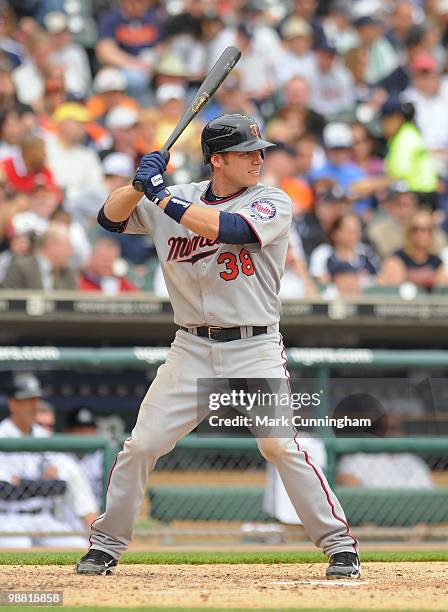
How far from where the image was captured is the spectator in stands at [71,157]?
11086mm

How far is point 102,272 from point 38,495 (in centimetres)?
262

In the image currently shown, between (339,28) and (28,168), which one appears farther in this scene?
(339,28)

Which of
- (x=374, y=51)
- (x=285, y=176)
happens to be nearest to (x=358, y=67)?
(x=374, y=51)

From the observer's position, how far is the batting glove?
495 cm

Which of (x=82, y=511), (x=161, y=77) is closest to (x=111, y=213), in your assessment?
(x=82, y=511)

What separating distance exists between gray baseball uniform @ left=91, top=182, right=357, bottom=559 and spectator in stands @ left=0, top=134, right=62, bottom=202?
557 centimetres

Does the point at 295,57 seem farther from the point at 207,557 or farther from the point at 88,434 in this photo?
the point at 207,557

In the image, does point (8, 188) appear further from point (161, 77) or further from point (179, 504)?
point (179, 504)

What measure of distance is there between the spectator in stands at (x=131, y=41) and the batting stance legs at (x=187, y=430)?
27.2 ft

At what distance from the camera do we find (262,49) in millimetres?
13516

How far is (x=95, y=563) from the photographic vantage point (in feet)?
17.0

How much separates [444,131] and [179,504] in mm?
6790

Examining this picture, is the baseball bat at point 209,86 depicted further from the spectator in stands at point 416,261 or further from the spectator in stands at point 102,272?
the spectator in stands at point 416,261

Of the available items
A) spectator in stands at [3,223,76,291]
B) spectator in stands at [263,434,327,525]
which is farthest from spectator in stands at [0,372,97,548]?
spectator in stands at [3,223,76,291]
